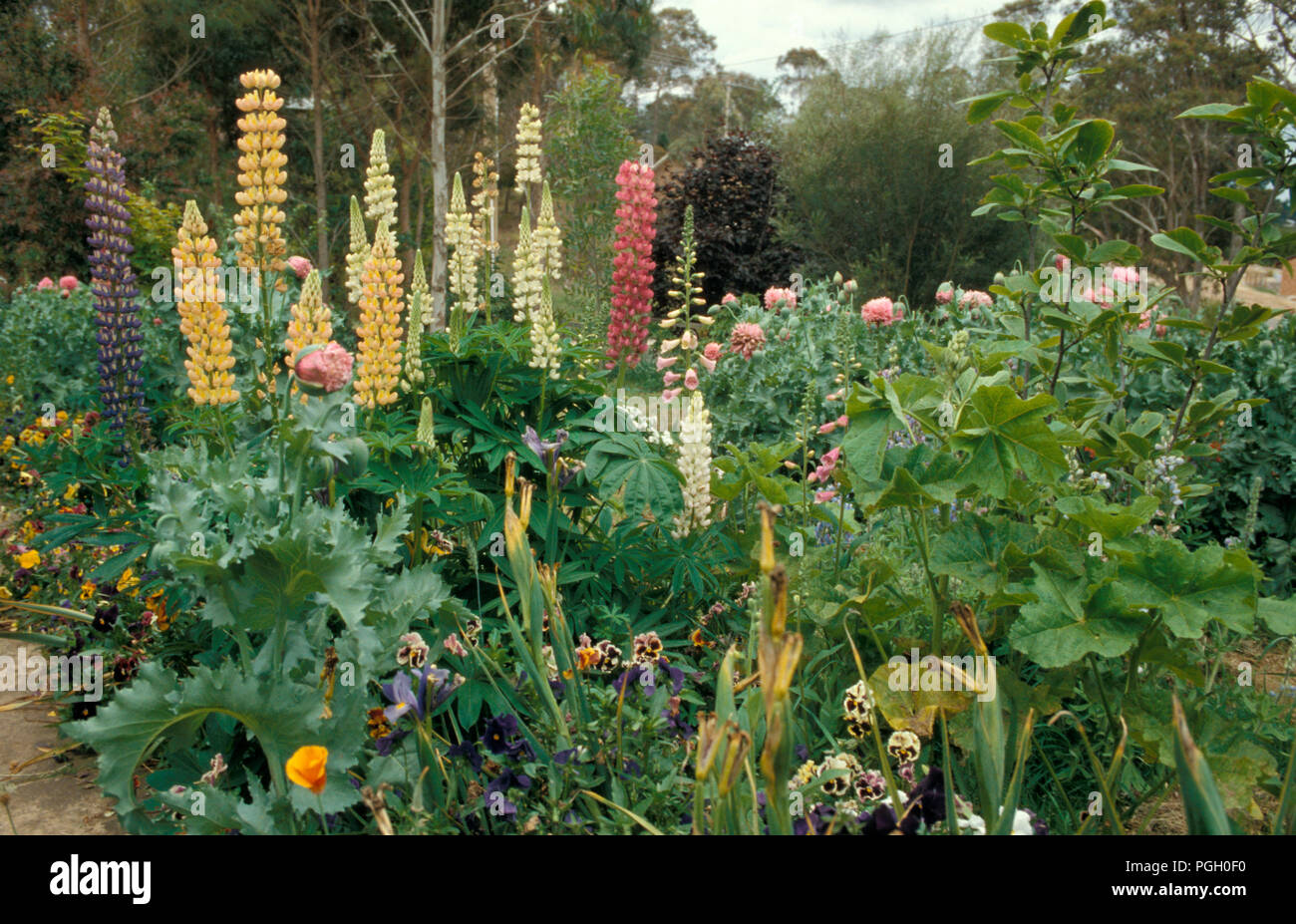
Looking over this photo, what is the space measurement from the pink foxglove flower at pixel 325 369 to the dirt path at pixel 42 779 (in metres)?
1.32

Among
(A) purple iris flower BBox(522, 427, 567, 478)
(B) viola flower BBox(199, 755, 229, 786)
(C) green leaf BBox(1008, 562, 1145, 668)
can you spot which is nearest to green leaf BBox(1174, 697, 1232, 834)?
(C) green leaf BBox(1008, 562, 1145, 668)

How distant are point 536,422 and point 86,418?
251cm

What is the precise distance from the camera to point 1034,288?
2.53 metres

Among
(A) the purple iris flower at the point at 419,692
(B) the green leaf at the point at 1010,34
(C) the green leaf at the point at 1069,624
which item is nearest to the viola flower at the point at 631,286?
(B) the green leaf at the point at 1010,34

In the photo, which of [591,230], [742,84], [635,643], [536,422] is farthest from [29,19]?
[742,84]

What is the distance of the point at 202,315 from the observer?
2555mm

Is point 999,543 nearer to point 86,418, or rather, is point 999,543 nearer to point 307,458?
point 307,458

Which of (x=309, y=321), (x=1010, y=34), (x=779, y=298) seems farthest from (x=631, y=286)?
(x=779, y=298)

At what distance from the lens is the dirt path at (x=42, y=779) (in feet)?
7.57

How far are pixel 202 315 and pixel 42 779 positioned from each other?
4.72 feet

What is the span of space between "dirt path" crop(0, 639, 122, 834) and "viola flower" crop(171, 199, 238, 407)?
1.16 m

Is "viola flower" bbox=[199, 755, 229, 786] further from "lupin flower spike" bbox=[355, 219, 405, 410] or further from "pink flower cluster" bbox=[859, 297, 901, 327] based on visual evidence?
"pink flower cluster" bbox=[859, 297, 901, 327]

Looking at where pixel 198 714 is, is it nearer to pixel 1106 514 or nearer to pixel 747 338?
pixel 1106 514

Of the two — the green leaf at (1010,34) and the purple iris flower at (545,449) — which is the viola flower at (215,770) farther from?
the green leaf at (1010,34)
